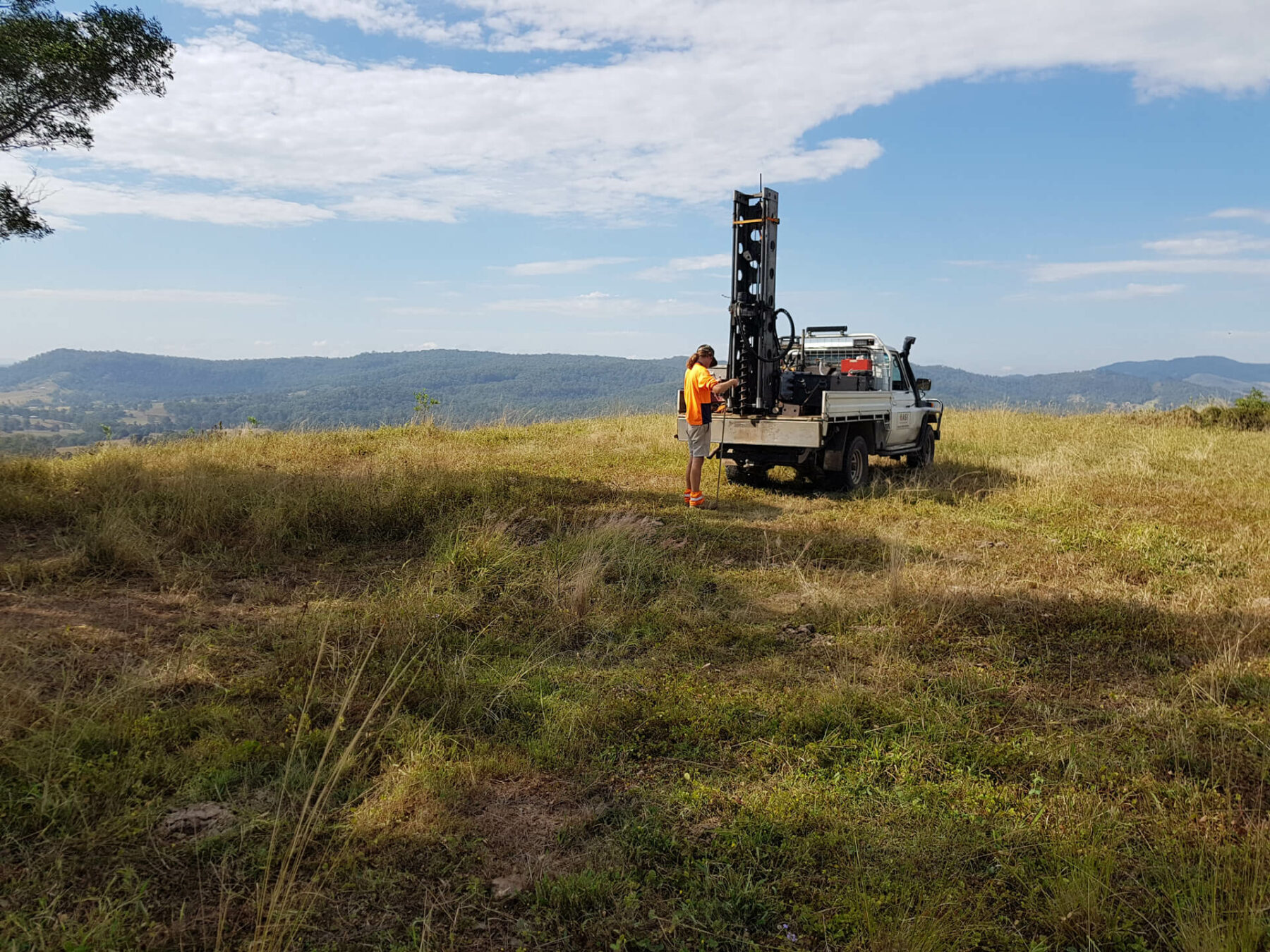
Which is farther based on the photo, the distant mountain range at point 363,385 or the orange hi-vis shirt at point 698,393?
the distant mountain range at point 363,385

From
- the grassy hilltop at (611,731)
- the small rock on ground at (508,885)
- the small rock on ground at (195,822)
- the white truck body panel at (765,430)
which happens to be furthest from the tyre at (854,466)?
the small rock on ground at (195,822)

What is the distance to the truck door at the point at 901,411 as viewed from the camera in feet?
41.7

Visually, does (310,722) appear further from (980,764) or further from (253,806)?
(980,764)

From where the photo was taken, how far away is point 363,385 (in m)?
109

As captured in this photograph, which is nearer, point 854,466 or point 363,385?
point 854,466

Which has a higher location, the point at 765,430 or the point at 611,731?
the point at 765,430

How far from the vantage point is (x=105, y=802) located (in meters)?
Result: 3.40

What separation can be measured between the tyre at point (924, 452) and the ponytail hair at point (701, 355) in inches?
189

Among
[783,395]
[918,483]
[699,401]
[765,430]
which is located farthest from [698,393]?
[918,483]

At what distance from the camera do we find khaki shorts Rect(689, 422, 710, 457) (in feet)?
36.0

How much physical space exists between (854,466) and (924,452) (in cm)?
291

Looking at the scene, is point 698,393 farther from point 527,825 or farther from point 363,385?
point 363,385

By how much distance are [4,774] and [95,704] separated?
2.06 feet

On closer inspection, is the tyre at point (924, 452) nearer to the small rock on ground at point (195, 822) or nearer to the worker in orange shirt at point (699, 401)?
the worker in orange shirt at point (699, 401)
